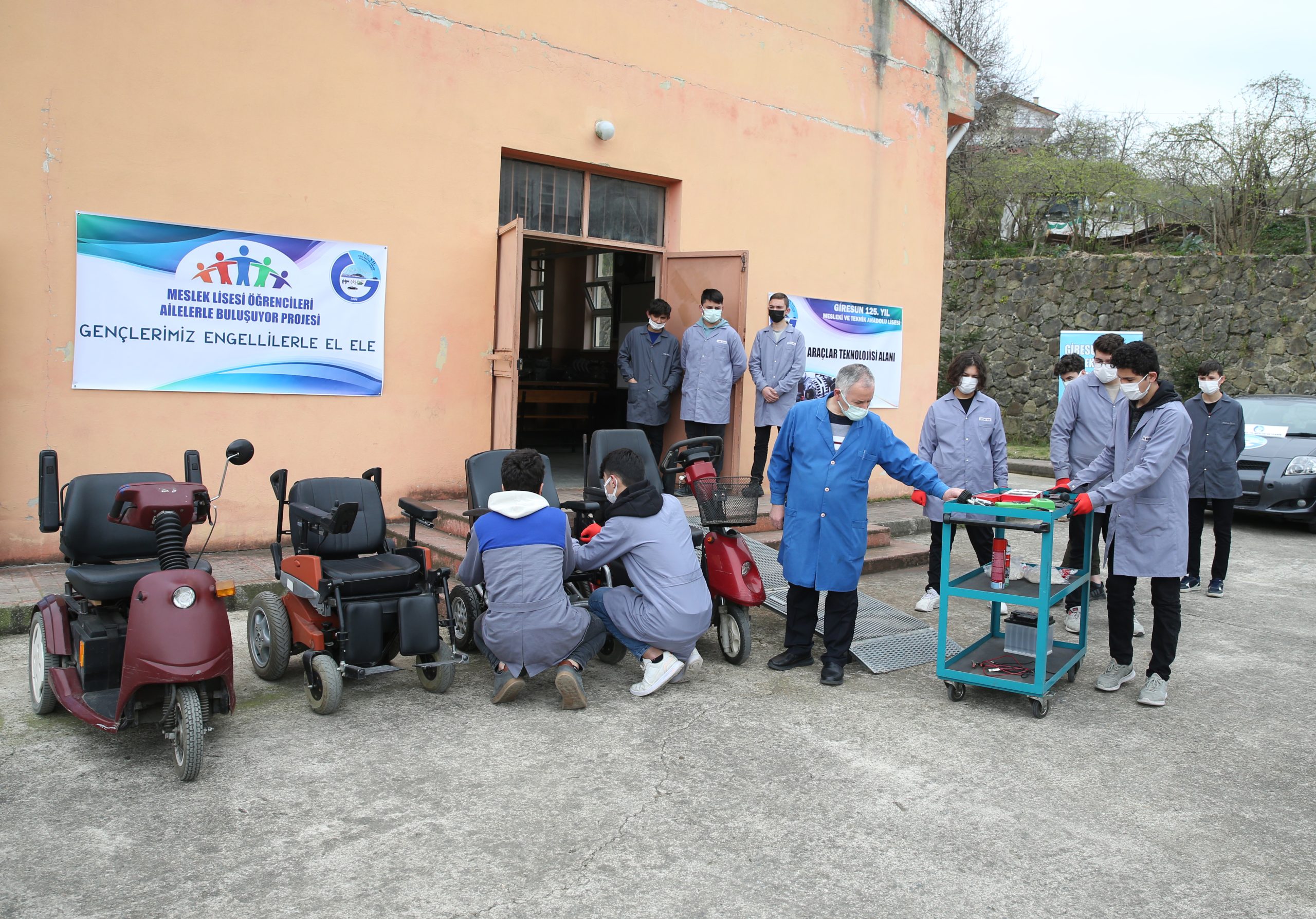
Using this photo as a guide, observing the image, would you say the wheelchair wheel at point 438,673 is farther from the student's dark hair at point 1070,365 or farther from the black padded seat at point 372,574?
the student's dark hair at point 1070,365

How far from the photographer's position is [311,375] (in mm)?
7453

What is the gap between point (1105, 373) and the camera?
6.62 meters

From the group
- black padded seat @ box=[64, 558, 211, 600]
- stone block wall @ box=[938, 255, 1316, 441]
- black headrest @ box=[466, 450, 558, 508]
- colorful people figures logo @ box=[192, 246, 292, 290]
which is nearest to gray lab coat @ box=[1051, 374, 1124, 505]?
black headrest @ box=[466, 450, 558, 508]

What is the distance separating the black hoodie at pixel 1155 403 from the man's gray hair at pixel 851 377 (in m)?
1.32

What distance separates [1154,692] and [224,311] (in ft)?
20.9

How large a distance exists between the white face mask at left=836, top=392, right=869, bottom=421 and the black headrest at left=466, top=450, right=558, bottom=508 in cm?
170

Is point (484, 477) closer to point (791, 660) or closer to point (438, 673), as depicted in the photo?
point (438, 673)

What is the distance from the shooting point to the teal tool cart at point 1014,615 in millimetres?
4707

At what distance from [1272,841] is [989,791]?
95 centimetres

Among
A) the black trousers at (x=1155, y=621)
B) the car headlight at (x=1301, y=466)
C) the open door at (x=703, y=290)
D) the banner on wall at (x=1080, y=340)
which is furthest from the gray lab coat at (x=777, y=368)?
the banner on wall at (x=1080, y=340)

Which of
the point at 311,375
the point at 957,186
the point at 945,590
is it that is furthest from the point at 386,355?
the point at 957,186

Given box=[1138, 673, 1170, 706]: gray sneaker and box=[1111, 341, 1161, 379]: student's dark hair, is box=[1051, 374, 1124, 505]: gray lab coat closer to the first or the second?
box=[1111, 341, 1161, 379]: student's dark hair

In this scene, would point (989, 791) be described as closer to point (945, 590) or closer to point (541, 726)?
point (945, 590)

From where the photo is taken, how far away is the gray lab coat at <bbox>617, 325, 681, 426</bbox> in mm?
8703
